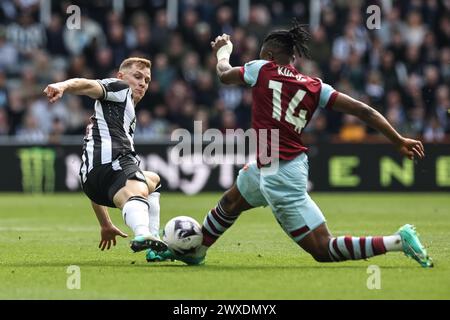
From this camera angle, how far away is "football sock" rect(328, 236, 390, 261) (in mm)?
8414

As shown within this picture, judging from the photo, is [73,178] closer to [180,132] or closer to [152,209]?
[180,132]

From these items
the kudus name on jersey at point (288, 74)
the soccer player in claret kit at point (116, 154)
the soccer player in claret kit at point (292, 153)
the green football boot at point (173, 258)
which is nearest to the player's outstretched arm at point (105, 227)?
the soccer player in claret kit at point (116, 154)

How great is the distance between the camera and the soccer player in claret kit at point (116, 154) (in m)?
8.90

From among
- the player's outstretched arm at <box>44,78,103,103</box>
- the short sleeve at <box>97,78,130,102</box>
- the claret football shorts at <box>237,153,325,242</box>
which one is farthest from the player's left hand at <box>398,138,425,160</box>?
the player's outstretched arm at <box>44,78,103,103</box>

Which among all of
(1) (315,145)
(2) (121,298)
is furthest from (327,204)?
(2) (121,298)

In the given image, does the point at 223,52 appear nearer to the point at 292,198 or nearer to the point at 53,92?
the point at 292,198

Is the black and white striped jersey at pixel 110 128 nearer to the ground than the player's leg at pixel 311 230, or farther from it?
farther from it

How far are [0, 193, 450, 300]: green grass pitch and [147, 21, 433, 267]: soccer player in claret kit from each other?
0.74 ft

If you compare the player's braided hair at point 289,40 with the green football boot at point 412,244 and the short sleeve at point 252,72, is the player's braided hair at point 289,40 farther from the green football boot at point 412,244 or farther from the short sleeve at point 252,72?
the green football boot at point 412,244

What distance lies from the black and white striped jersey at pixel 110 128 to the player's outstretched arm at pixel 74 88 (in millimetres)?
141

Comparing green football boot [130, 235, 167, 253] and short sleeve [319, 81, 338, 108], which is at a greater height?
short sleeve [319, 81, 338, 108]

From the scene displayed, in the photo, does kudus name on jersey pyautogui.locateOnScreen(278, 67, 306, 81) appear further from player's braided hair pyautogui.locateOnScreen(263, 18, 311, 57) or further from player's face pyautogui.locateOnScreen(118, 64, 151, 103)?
player's face pyautogui.locateOnScreen(118, 64, 151, 103)

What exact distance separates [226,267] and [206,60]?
1514 centimetres

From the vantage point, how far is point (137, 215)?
856 cm
